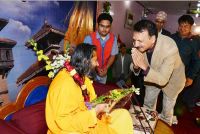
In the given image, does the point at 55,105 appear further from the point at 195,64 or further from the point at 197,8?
the point at 197,8

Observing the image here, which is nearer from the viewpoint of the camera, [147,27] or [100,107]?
[100,107]

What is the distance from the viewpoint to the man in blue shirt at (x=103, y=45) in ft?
13.3

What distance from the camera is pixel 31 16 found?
3414mm

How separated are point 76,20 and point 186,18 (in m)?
2.04

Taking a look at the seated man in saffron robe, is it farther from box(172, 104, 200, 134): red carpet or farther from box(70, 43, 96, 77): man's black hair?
box(172, 104, 200, 134): red carpet

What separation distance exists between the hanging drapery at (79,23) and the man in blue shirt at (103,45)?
19.1 inches

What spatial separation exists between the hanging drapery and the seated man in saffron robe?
2101 millimetres

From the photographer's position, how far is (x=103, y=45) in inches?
166

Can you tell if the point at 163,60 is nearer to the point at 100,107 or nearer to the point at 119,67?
the point at 100,107

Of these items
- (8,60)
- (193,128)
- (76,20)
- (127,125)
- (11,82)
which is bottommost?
(193,128)

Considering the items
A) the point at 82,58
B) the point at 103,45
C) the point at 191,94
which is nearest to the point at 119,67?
the point at 191,94

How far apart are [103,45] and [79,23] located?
84 cm

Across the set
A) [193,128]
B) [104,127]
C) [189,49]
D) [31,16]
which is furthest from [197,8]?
[104,127]

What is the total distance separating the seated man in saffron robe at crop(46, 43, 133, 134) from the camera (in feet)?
6.77
